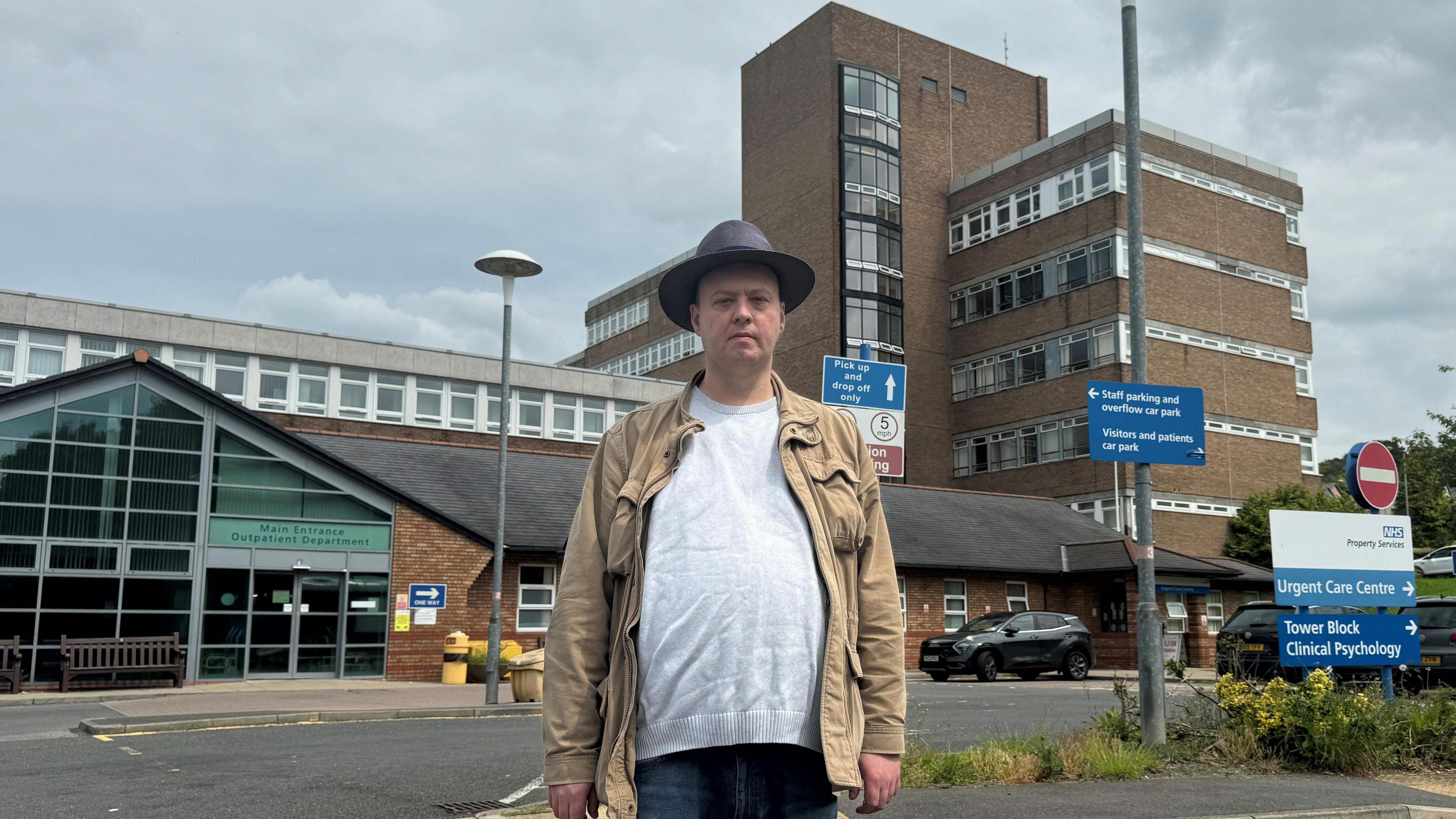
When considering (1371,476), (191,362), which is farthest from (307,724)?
(191,362)

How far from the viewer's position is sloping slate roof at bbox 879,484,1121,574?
3266cm

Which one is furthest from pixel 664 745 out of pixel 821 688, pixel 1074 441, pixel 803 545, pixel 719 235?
pixel 1074 441

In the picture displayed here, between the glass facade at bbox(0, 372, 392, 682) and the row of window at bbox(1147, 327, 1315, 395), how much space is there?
99.1ft

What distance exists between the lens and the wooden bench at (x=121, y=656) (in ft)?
65.8

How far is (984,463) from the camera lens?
5016 centimetres

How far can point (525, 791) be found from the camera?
8391 mm

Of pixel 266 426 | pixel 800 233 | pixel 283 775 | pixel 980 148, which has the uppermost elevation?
pixel 980 148

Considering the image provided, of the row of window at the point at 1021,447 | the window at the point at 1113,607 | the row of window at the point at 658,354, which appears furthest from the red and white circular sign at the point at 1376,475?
the row of window at the point at 658,354

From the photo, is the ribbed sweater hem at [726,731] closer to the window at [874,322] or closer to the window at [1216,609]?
the window at [1216,609]

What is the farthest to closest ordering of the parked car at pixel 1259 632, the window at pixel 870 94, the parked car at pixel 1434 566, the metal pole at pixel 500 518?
the window at pixel 870 94 → the parked car at pixel 1434 566 → the parked car at pixel 1259 632 → the metal pole at pixel 500 518

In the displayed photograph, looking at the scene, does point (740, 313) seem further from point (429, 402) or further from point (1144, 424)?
point (429, 402)

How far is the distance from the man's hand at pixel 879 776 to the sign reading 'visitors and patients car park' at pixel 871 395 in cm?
1400

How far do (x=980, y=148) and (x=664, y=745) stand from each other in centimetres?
5569

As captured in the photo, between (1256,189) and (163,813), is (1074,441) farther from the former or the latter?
(163,813)
